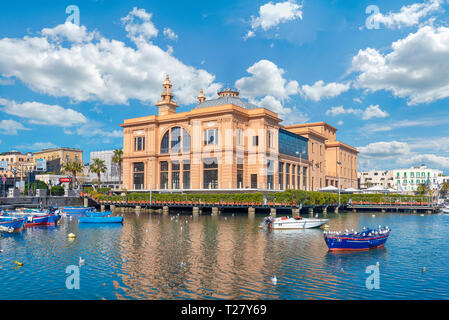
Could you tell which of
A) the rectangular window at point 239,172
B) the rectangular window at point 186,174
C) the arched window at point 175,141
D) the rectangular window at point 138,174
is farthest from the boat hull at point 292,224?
the rectangular window at point 138,174

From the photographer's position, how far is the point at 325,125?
152500mm

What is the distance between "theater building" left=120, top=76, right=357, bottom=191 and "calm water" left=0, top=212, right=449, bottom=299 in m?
49.9

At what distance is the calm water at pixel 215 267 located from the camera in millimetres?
24234

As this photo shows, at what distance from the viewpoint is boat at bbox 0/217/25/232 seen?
166ft

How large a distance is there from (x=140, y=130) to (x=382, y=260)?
91981 millimetres

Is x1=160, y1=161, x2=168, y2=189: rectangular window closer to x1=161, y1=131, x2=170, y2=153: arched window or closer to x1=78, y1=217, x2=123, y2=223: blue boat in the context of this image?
x1=161, y1=131, x2=170, y2=153: arched window

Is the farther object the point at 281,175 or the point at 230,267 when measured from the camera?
the point at 281,175

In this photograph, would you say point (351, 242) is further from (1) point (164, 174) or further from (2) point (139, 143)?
(2) point (139, 143)

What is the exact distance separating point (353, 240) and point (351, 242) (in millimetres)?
299

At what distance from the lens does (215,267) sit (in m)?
30.5

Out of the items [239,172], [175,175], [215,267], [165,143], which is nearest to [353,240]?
[215,267]
